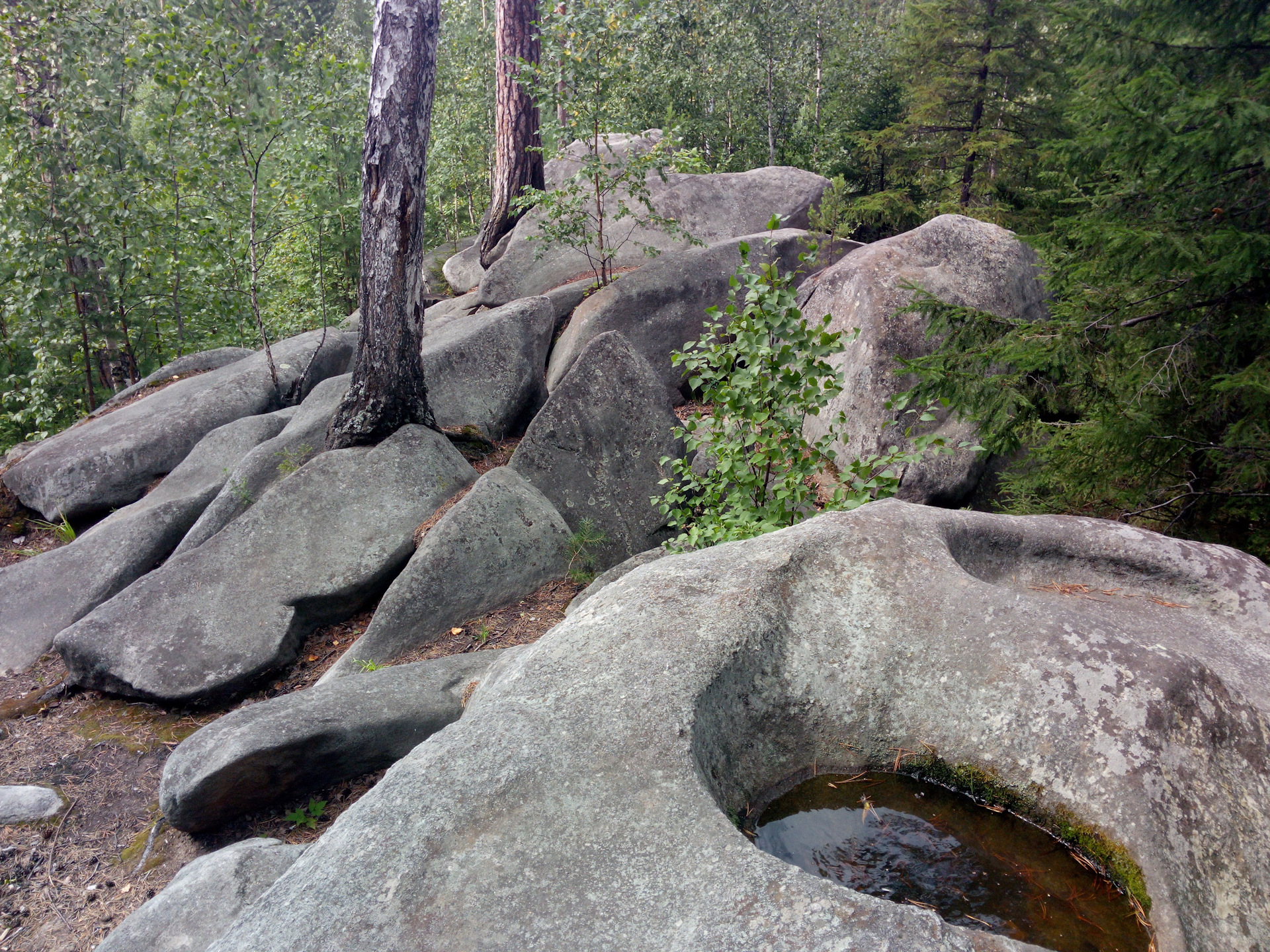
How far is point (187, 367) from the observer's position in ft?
33.4

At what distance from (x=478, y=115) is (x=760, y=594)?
59.5ft

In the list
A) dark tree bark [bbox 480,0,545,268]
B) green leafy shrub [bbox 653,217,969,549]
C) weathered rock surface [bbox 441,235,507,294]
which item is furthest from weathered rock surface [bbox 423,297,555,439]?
green leafy shrub [bbox 653,217,969,549]

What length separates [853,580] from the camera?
2.98 meters

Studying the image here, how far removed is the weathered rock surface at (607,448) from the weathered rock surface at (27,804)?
3.57 m

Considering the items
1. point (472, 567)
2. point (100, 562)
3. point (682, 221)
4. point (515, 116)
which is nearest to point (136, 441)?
point (100, 562)

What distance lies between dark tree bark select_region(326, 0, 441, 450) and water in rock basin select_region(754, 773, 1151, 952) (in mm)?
5143

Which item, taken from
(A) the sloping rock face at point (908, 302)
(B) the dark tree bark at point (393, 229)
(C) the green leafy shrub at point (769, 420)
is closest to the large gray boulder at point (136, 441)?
(B) the dark tree bark at point (393, 229)

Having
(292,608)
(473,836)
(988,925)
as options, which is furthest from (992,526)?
(292,608)

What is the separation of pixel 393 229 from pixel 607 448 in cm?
248

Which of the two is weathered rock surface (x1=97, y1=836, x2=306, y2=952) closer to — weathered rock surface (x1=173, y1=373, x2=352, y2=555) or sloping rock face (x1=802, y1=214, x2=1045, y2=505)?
weathered rock surface (x1=173, y1=373, x2=352, y2=555)

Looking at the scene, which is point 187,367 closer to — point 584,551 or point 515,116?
point 515,116

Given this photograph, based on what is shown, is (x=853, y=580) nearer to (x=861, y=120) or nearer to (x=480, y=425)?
(x=480, y=425)

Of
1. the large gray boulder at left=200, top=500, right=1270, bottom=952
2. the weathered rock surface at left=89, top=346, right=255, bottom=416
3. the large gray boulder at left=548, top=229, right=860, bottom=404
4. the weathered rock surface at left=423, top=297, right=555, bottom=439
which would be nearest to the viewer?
the large gray boulder at left=200, top=500, right=1270, bottom=952

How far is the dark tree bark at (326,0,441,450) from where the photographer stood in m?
6.18
